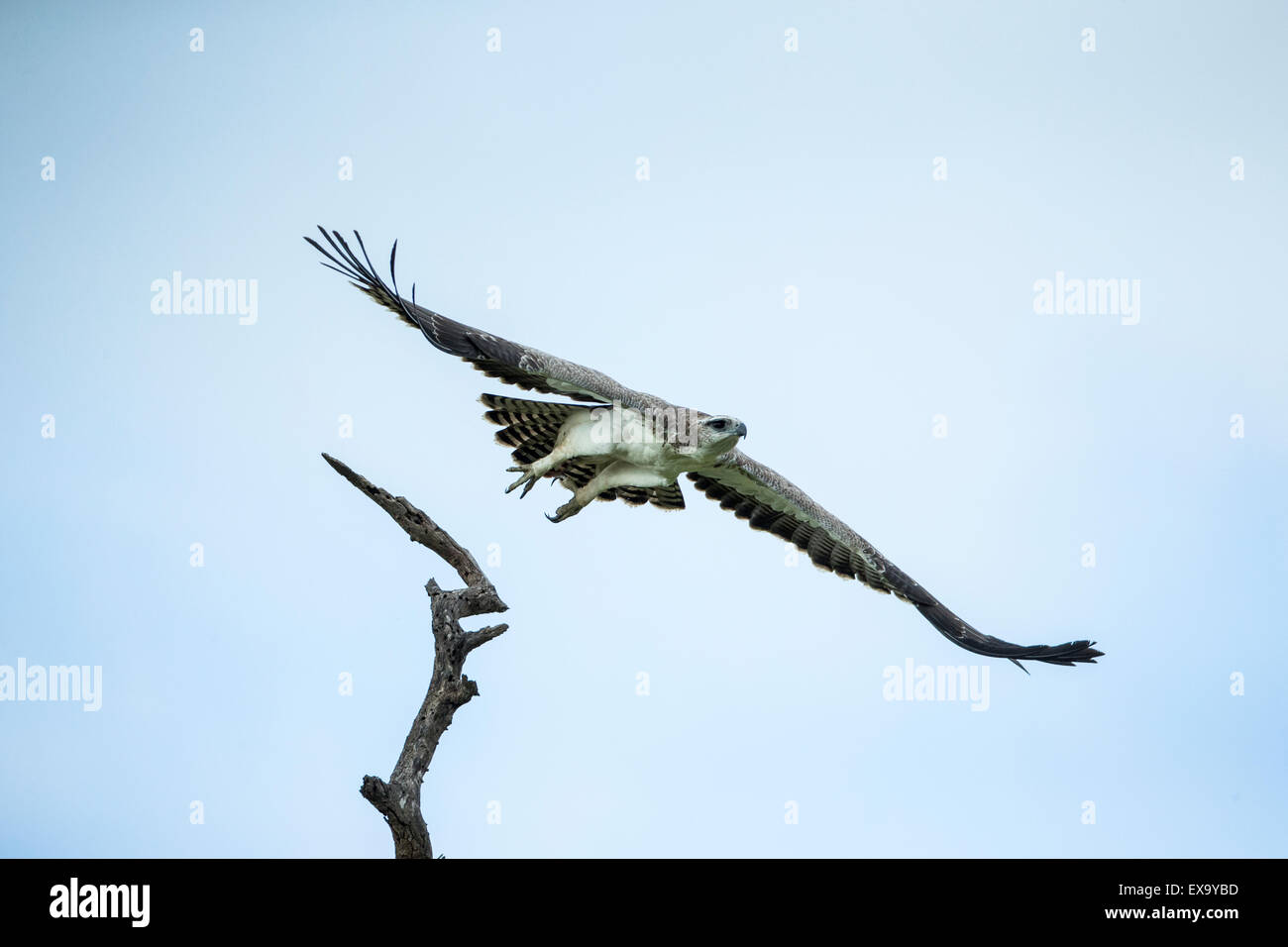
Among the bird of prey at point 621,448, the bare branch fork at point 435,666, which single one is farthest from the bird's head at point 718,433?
the bare branch fork at point 435,666

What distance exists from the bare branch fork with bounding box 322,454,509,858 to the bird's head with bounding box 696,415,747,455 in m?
2.95

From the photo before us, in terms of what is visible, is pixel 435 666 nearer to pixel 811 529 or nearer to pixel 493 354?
pixel 493 354

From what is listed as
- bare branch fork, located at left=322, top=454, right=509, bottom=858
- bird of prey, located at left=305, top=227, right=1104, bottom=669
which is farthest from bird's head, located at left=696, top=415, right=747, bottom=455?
bare branch fork, located at left=322, top=454, right=509, bottom=858

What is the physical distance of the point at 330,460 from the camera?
36.1 ft

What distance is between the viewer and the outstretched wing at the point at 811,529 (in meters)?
14.6

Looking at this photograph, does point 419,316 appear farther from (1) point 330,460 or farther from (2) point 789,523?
(2) point 789,523

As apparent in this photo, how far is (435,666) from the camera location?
10820mm

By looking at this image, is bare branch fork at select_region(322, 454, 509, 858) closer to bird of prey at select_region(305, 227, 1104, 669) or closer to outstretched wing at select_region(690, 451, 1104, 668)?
bird of prey at select_region(305, 227, 1104, 669)

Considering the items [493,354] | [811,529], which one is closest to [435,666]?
[493,354]

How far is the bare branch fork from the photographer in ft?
33.3

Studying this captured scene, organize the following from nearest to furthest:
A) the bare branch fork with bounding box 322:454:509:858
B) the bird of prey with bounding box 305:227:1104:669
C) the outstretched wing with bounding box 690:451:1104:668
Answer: the bare branch fork with bounding box 322:454:509:858 < the bird of prey with bounding box 305:227:1104:669 < the outstretched wing with bounding box 690:451:1104:668

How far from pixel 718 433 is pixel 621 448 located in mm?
977

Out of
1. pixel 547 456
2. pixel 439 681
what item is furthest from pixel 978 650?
pixel 439 681

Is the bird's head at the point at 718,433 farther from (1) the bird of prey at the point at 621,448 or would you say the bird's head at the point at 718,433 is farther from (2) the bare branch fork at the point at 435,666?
(2) the bare branch fork at the point at 435,666
